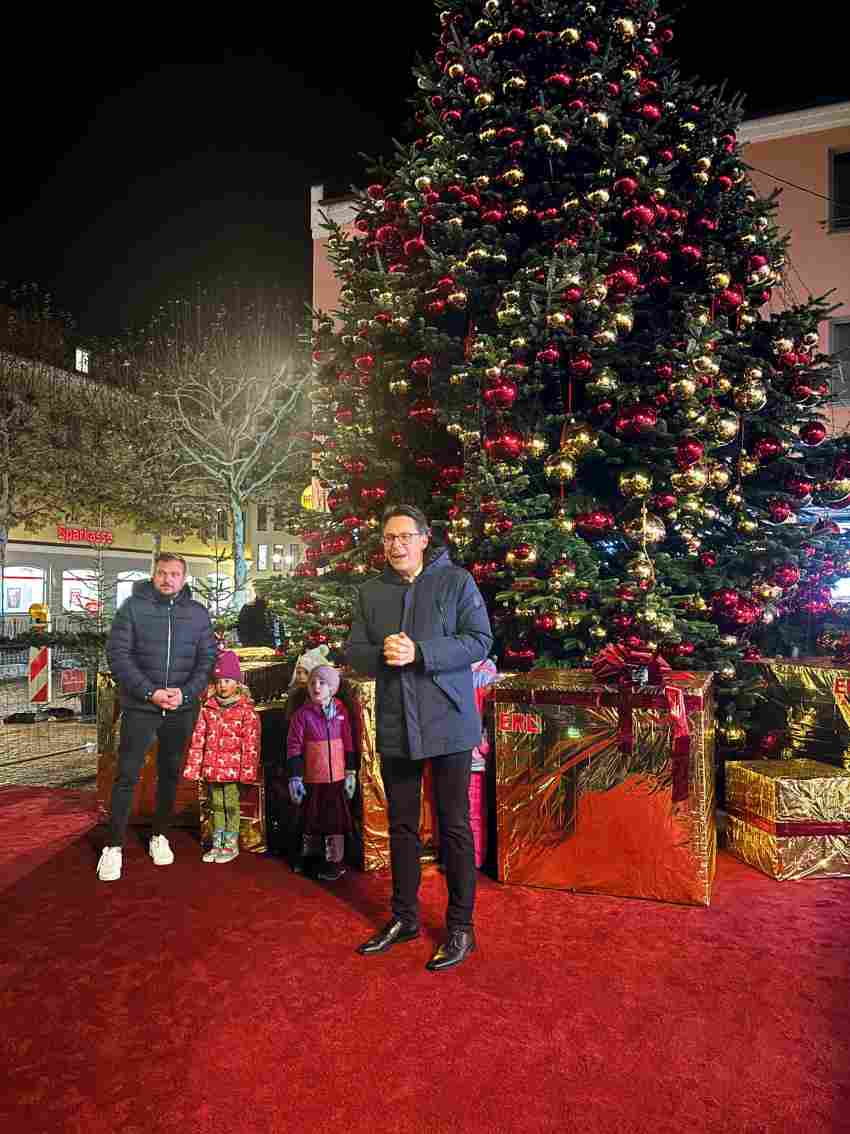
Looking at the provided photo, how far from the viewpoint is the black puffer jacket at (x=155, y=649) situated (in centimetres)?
464

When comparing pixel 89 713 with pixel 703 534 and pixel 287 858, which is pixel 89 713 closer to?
pixel 287 858

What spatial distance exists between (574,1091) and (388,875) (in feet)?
7.31

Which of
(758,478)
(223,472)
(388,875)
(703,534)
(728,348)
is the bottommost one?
(388,875)

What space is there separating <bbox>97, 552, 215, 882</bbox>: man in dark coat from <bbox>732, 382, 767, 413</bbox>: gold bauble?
4.19m

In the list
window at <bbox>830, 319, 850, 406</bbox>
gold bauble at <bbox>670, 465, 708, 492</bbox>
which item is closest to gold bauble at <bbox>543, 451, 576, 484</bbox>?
gold bauble at <bbox>670, 465, 708, 492</bbox>

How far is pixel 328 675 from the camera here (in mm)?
4570

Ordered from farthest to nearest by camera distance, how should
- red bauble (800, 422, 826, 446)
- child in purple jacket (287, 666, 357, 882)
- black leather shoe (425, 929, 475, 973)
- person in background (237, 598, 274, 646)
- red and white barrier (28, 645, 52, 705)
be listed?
person in background (237, 598, 274, 646) → red and white barrier (28, 645, 52, 705) → red bauble (800, 422, 826, 446) → child in purple jacket (287, 666, 357, 882) → black leather shoe (425, 929, 475, 973)

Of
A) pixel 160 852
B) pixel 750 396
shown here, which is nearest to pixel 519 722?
pixel 160 852

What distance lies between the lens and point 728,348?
6.07 m

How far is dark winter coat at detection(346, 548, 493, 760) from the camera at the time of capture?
3410 millimetres

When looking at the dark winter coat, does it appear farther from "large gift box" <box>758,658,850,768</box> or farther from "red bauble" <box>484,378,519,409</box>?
"large gift box" <box>758,658,850,768</box>

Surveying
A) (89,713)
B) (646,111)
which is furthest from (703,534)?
(89,713)

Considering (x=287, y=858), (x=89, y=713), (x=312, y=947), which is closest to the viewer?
(x=312, y=947)

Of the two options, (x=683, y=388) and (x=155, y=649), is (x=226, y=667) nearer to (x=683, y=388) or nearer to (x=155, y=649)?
(x=155, y=649)
